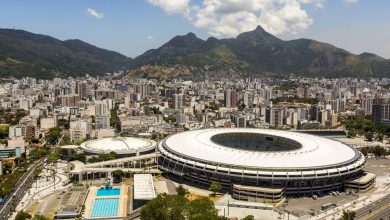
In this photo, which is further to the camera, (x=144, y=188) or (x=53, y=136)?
(x=53, y=136)

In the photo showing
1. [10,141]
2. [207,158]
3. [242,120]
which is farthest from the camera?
[242,120]

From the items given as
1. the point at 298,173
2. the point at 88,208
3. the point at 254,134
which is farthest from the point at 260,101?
the point at 88,208

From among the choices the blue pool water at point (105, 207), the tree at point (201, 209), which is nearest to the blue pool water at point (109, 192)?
the blue pool water at point (105, 207)

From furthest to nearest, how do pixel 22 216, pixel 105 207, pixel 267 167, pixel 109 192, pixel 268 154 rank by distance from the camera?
pixel 268 154 < pixel 109 192 < pixel 267 167 < pixel 105 207 < pixel 22 216

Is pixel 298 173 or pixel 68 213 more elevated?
pixel 298 173

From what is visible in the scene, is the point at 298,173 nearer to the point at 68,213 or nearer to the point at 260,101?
the point at 68,213

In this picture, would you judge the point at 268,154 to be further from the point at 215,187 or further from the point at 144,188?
the point at 144,188

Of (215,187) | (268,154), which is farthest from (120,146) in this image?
(268,154)
